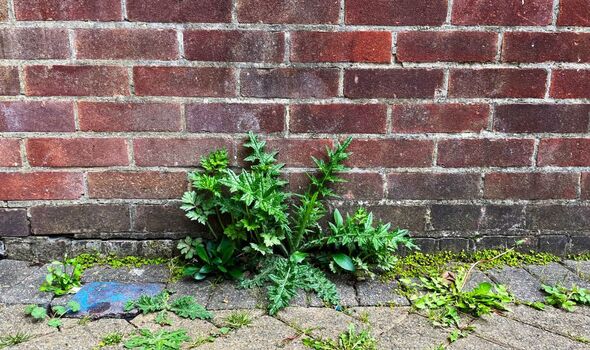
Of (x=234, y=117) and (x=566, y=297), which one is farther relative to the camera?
(x=234, y=117)

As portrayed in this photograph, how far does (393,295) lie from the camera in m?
1.71

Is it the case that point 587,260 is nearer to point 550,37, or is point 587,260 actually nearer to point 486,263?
point 486,263

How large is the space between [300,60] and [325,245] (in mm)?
767

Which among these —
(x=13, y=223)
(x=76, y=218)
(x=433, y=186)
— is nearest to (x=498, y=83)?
(x=433, y=186)

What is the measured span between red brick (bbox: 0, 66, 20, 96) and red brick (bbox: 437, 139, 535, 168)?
1733mm

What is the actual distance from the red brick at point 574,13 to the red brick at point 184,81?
1.33 metres

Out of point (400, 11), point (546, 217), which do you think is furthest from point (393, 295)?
point (400, 11)

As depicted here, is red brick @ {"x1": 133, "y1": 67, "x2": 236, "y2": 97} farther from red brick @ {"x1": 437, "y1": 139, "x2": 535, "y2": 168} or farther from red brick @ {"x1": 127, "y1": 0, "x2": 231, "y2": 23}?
red brick @ {"x1": 437, "y1": 139, "x2": 535, "y2": 168}

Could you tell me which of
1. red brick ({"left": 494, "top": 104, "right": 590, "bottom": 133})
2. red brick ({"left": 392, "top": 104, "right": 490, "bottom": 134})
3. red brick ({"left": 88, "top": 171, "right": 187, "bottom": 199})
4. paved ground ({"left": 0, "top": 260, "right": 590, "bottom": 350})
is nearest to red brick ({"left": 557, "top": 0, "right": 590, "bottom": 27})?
red brick ({"left": 494, "top": 104, "right": 590, "bottom": 133})

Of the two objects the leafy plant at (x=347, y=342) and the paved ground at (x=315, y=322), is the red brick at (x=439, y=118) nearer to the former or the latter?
the paved ground at (x=315, y=322)

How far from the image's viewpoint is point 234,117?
1858 millimetres

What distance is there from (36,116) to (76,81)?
0.73ft

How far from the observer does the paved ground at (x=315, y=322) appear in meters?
1.44

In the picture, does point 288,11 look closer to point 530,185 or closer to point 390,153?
point 390,153
